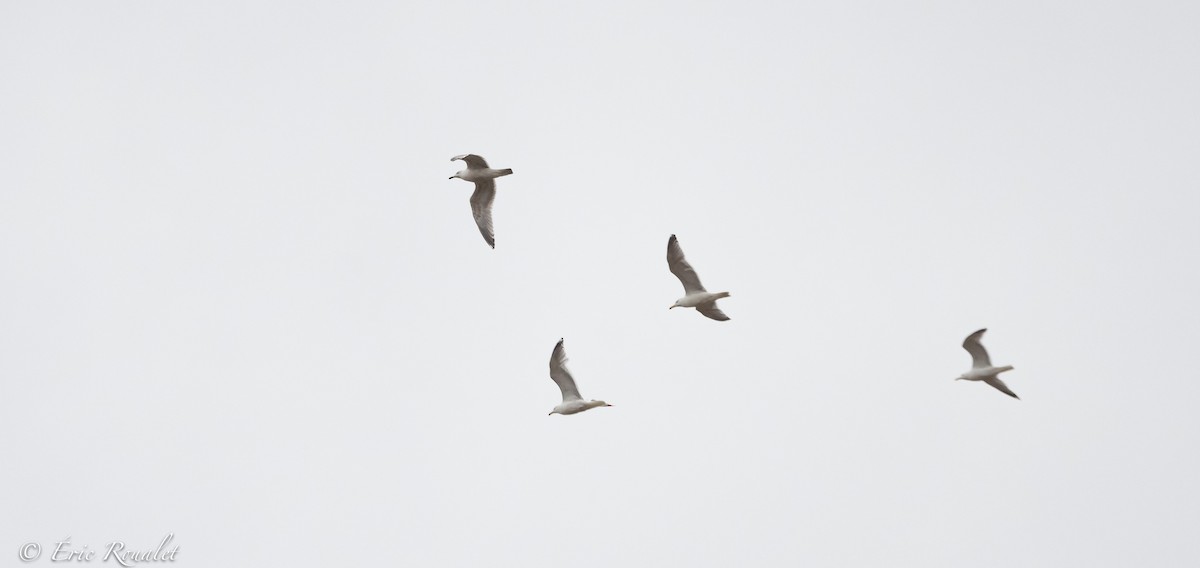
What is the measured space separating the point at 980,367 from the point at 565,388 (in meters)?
9.35

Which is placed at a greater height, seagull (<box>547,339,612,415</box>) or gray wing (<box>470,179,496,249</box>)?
gray wing (<box>470,179,496,249</box>)

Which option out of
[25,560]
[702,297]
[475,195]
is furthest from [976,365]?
[25,560]

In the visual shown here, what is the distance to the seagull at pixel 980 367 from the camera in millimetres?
34719

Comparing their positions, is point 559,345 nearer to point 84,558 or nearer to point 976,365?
point 976,365

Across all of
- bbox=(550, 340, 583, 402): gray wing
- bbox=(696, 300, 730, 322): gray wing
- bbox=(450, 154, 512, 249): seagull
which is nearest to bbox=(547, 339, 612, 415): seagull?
bbox=(550, 340, 583, 402): gray wing

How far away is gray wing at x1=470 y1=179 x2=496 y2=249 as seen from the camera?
3309 centimetres

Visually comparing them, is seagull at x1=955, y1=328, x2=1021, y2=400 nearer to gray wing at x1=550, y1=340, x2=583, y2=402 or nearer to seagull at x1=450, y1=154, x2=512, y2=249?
gray wing at x1=550, y1=340, x2=583, y2=402

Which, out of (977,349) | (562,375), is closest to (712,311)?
(562,375)

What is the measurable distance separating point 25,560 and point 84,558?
2334 mm

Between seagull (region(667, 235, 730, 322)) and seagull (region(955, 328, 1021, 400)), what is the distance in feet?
18.8

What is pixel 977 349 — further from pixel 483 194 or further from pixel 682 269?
pixel 483 194

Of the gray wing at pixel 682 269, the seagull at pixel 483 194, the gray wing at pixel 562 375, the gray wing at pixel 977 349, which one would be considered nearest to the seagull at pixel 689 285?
the gray wing at pixel 682 269

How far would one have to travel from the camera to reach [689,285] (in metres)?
33.6

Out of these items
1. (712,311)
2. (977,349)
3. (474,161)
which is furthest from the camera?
(977,349)
